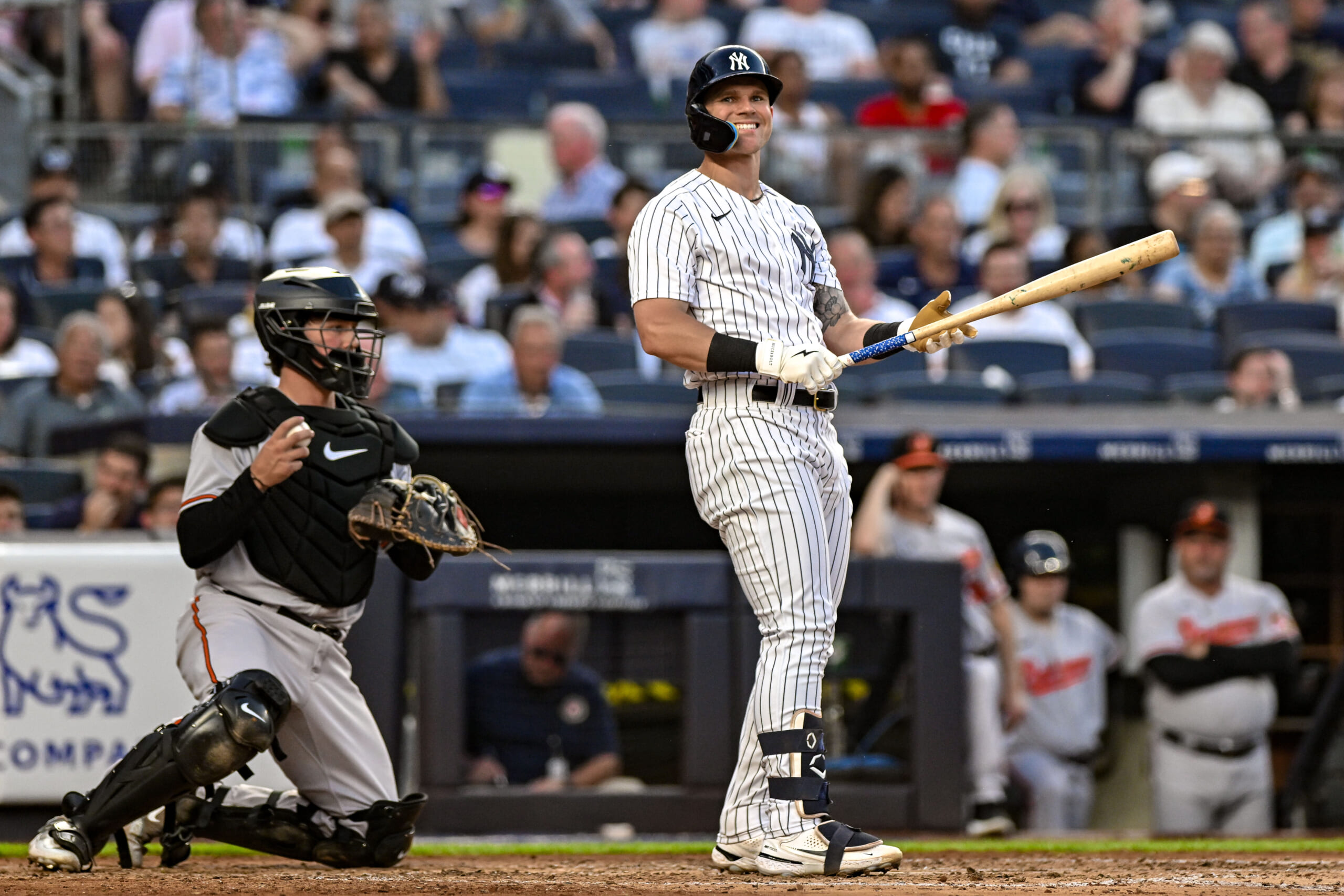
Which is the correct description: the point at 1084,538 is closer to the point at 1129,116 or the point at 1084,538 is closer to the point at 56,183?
the point at 1129,116

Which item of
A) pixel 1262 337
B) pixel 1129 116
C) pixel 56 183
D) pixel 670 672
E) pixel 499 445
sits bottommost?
pixel 670 672

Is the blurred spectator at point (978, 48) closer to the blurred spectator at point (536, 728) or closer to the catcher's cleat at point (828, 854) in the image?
the blurred spectator at point (536, 728)

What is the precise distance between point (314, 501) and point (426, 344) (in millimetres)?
3688

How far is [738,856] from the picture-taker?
414 centimetres

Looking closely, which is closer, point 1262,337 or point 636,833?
point 636,833

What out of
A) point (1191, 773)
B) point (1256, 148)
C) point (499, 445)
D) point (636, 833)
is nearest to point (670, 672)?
point (636, 833)

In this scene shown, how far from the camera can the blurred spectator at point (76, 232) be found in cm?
922

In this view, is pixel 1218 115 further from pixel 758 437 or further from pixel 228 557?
pixel 228 557

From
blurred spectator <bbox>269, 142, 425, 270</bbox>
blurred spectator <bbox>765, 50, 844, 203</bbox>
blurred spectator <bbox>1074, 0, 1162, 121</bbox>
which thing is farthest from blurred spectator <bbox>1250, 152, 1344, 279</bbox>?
blurred spectator <bbox>269, 142, 425, 270</bbox>

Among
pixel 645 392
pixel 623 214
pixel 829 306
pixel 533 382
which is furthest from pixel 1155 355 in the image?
pixel 829 306

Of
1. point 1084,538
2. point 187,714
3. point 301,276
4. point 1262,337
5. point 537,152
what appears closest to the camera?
point 187,714

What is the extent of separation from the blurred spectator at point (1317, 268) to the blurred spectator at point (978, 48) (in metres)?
2.58

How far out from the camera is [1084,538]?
8000 millimetres

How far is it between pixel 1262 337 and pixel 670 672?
3.81 metres
